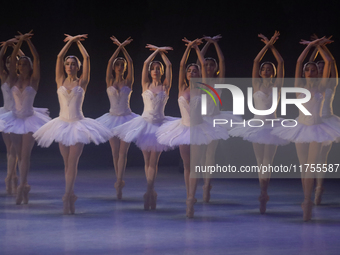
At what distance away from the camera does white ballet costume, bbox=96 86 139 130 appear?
561cm

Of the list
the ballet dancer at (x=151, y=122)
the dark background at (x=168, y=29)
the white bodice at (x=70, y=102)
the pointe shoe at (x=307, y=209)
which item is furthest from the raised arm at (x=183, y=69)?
the dark background at (x=168, y=29)

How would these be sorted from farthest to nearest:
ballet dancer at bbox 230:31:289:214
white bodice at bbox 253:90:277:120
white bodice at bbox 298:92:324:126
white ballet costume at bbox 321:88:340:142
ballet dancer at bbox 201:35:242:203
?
ballet dancer at bbox 201:35:242:203, white ballet costume at bbox 321:88:340:142, white bodice at bbox 253:90:277:120, ballet dancer at bbox 230:31:289:214, white bodice at bbox 298:92:324:126

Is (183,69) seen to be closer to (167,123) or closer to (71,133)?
(167,123)

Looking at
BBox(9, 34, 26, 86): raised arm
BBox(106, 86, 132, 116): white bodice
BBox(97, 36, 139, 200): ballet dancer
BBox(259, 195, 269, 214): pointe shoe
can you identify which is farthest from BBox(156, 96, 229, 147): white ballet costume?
BBox(9, 34, 26, 86): raised arm

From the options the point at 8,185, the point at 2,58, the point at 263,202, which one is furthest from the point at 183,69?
the point at 8,185

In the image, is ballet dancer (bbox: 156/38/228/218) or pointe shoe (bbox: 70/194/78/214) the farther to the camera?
pointe shoe (bbox: 70/194/78/214)

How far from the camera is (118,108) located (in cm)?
570

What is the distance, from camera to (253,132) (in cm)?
470

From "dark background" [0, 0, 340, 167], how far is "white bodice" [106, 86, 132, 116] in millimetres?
2567

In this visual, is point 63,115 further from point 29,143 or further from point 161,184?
point 161,184

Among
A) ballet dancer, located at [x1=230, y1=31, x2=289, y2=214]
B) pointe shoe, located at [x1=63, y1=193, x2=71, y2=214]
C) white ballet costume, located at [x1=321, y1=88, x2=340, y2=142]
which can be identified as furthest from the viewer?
white ballet costume, located at [x1=321, y1=88, x2=340, y2=142]

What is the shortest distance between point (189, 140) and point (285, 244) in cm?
128

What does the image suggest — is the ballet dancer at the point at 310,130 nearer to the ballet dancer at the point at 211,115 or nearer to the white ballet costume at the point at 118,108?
the ballet dancer at the point at 211,115

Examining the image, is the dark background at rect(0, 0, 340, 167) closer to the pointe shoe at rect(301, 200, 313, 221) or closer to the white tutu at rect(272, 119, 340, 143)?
the white tutu at rect(272, 119, 340, 143)
